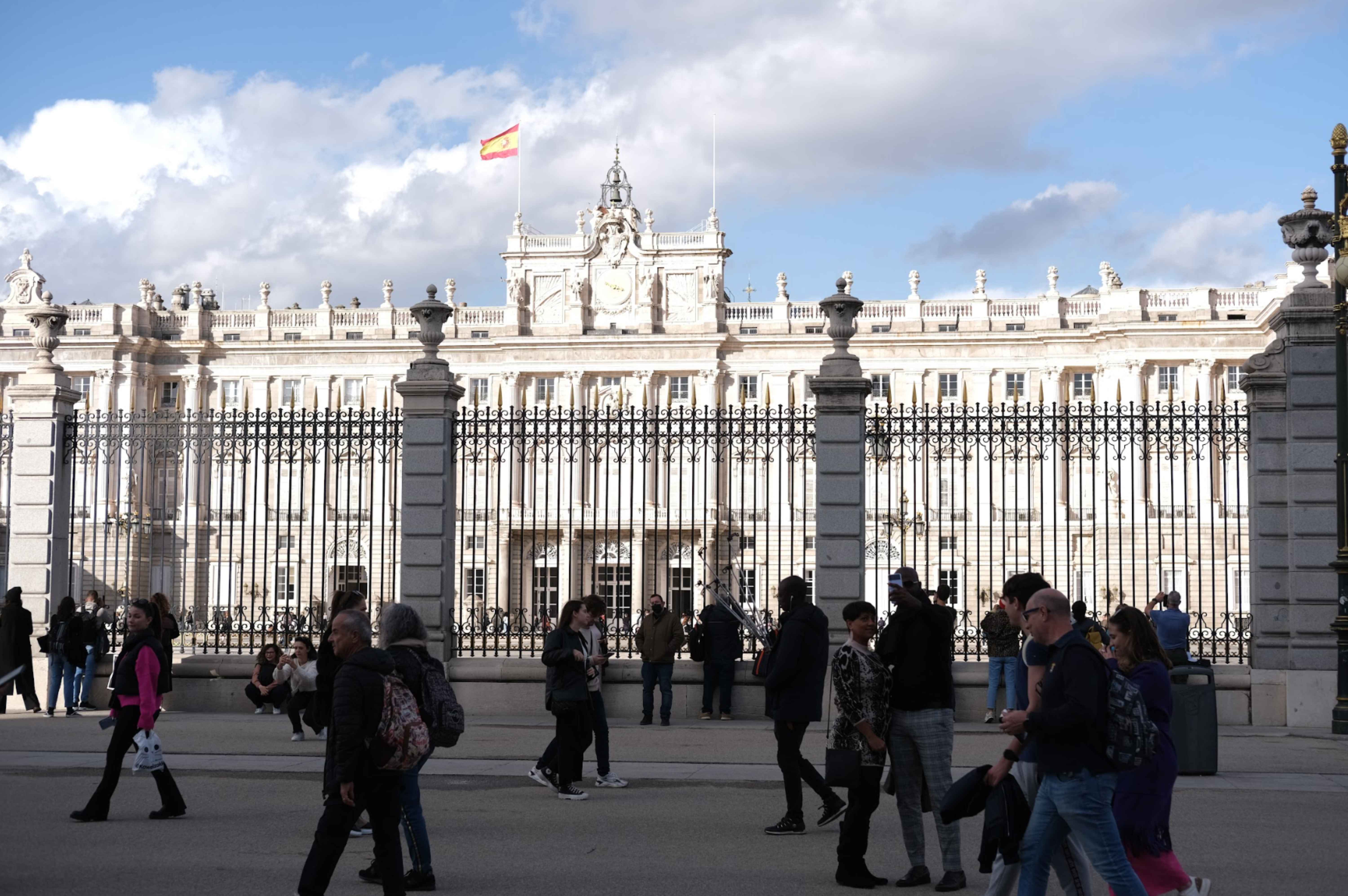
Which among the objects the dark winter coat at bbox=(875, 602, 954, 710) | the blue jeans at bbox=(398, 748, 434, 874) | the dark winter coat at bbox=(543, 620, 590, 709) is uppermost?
the dark winter coat at bbox=(875, 602, 954, 710)

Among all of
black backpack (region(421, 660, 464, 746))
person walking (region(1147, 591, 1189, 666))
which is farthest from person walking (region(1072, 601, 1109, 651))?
black backpack (region(421, 660, 464, 746))

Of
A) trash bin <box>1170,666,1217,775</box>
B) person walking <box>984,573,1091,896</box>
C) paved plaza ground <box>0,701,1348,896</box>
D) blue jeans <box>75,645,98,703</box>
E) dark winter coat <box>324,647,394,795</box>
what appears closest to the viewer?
person walking <box>984,573,1091,896</box>

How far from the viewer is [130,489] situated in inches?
834

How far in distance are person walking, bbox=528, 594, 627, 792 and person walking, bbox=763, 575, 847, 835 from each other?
2209mm

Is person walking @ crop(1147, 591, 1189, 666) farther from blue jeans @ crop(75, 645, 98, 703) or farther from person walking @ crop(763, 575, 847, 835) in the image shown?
blue jeans @ crop(75, 645, 98, 703)

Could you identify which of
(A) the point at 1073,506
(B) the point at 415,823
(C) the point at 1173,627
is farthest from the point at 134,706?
(A) the point at 1073,506

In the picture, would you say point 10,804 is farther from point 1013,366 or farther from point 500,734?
point 1013,366

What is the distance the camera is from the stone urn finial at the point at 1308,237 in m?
17.6

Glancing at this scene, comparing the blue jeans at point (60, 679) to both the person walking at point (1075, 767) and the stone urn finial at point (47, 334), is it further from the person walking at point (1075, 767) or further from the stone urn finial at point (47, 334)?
the person walking at point (1075, 767)

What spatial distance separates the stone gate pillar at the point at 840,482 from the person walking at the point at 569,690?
5.65 meters

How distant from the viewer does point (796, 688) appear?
10.2m

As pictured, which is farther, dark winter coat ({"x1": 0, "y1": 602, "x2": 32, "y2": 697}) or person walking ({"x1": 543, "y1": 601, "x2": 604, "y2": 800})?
dark winter coat ({"x1": 0, "y1": 602, "x2": 32, "y2": 697})

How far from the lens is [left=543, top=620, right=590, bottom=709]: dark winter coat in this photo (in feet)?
38.8

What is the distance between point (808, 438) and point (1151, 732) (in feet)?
39.9
